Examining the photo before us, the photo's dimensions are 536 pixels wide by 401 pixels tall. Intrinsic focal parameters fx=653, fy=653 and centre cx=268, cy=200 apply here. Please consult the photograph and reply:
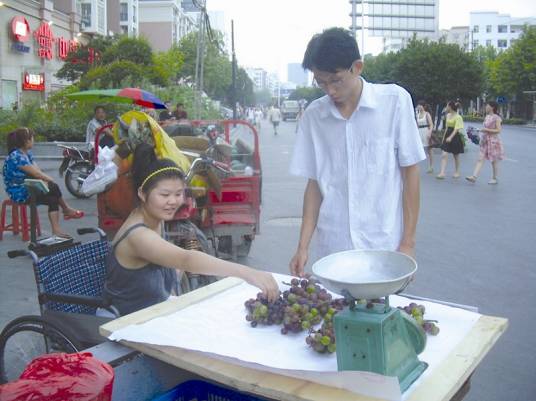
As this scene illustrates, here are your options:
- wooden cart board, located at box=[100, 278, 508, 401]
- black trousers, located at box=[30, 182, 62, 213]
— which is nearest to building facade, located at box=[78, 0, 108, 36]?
black trousers, located at box=[30, 182, 62, 213]

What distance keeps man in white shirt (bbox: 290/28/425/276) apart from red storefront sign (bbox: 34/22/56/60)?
36964 mm

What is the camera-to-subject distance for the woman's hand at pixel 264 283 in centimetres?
245

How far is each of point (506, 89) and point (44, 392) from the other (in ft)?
212

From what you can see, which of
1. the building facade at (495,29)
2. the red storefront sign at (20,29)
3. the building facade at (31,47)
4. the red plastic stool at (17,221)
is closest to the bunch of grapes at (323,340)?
the red plastic stool at (17,221)

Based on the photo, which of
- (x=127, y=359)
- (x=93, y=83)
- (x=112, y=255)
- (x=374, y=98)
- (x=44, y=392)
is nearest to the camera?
(x=44, y=392)

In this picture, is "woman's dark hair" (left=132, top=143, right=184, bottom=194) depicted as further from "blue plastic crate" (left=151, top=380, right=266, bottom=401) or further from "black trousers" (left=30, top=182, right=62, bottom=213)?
"black trousers" (left=30, top=182, right=62, bottom=213)

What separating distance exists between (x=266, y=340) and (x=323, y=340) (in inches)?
10.5

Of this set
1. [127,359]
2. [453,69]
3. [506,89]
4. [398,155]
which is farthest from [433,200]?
[506,89]

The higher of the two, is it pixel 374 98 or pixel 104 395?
pixel 374 98

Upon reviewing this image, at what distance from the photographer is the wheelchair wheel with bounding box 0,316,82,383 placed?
3.15 metres

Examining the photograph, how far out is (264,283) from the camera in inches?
97.0

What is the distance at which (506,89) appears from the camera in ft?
200

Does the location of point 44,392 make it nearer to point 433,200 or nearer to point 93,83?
point 433,200

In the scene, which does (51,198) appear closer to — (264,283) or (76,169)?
(76,169)
